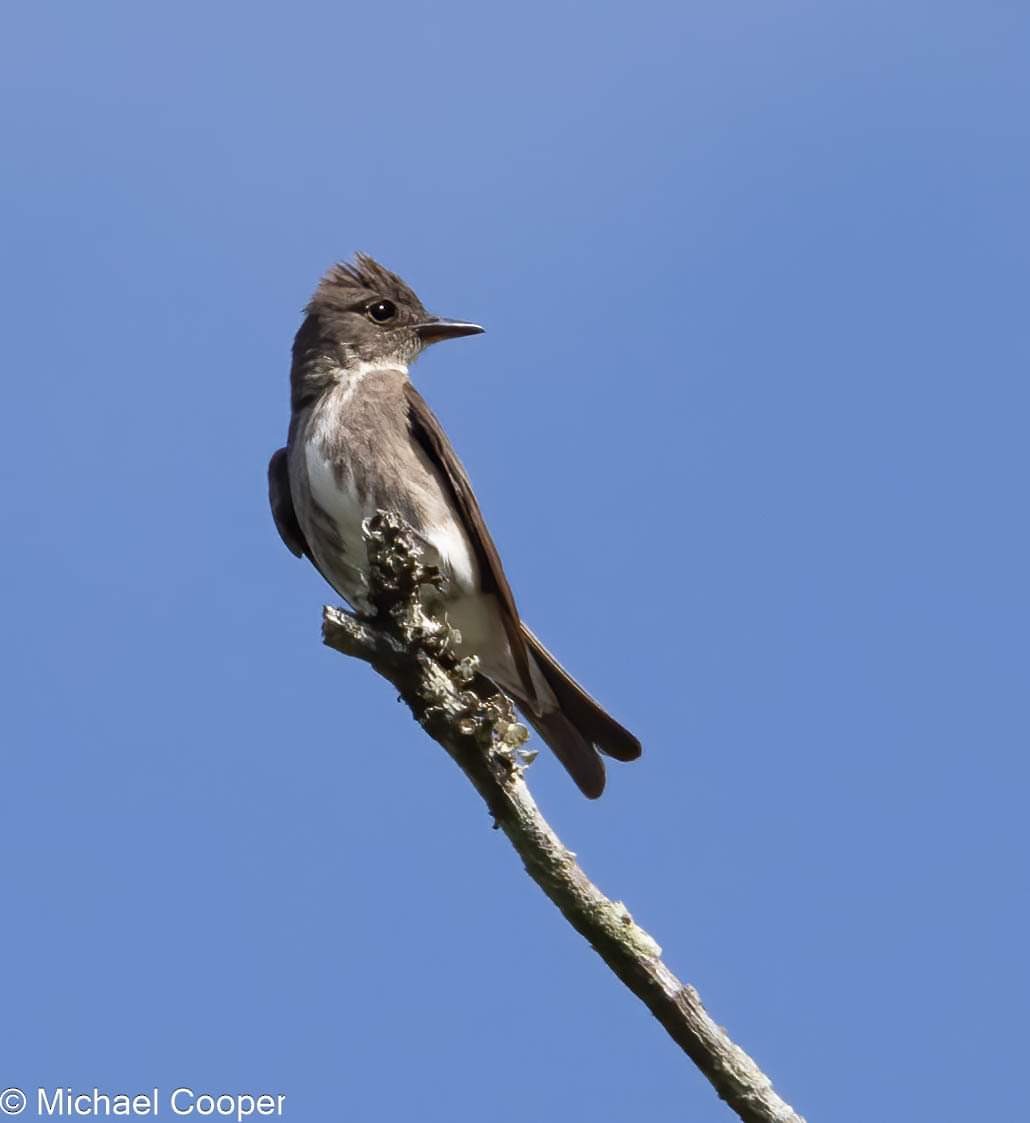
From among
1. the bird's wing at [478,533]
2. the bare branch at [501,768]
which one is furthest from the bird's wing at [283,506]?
the bare branch at [501,768]

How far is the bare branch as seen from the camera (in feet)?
12.7

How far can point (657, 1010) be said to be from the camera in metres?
4.04

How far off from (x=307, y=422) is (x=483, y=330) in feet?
4.75

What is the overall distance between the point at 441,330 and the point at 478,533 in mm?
1670

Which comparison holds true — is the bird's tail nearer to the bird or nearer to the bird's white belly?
the bird

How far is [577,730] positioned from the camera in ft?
24.3

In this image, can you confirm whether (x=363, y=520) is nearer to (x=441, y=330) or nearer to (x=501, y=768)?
(x=441, y=330)

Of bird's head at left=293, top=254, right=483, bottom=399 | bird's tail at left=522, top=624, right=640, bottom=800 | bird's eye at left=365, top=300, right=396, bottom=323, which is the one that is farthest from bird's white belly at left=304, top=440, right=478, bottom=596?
bird's eye at left=365, top=300, right=396, bottom=323

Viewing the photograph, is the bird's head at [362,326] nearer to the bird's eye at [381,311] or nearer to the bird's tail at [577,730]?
the bird's eye at [381,311]

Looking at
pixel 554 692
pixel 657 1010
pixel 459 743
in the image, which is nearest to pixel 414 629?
pixel 459 743

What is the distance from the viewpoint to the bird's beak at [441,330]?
860cm

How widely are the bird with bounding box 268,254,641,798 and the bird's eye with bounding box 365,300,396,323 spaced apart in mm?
528

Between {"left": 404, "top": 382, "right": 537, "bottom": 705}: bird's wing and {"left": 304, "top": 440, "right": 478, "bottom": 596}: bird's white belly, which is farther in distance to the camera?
{"left": 404, "top": 382, "right": 537, "bottom": 705}: bird's wing

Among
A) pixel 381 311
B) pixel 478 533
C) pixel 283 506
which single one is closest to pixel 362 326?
pixel 381 311
